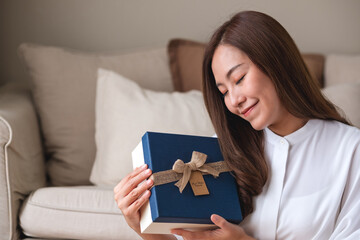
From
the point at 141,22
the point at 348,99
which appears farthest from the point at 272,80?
the point at 141,22

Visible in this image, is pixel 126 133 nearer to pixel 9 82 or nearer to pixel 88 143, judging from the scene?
pixel 88 143

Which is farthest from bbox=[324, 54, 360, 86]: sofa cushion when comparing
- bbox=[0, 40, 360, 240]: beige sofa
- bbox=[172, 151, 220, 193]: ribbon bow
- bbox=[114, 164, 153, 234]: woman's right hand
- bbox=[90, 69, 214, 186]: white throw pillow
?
bbox=[114, 164, 153, 234]: woman's right hand

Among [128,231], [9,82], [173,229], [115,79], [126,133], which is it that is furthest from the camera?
[9,82]

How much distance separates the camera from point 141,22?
235 cm

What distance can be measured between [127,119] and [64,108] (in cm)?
35

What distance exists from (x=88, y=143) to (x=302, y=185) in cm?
105

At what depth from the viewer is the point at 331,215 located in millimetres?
1165

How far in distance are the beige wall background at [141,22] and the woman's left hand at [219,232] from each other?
4.42 feet

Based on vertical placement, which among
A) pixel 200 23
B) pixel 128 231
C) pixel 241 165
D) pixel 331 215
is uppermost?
pixel 200 23

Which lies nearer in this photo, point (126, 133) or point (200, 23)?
point (126, 133)

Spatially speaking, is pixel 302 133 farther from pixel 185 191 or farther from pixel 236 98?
pixel 185 191

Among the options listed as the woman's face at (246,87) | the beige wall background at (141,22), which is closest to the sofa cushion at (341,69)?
the beige wall background at (141,22)

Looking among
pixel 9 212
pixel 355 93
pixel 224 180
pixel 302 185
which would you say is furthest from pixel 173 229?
pixel 355 93

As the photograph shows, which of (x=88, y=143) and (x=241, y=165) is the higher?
(x=241, y=165)
